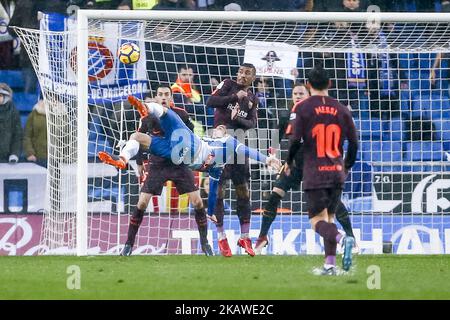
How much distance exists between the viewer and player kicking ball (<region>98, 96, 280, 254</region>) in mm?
13961

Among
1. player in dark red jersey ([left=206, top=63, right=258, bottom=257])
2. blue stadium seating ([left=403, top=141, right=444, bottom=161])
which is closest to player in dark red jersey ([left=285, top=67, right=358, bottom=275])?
player in dark red jersey ([left=206, top=63, right=258, bottom=257])

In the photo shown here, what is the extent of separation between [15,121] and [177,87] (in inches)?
115

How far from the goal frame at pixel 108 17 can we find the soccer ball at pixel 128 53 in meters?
0.60

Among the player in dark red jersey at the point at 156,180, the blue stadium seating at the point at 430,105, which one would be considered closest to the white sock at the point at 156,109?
the player in dark red jersey at the point at 156,180

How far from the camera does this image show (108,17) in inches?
579

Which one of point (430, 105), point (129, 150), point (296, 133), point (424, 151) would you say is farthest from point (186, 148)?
point (430, 105)

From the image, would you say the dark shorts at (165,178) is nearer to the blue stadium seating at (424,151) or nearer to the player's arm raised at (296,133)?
the player's arm raised at (296,133)

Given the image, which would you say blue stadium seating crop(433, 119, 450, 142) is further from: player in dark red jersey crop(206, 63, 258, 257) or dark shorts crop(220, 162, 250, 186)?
dark shorts crop(220, 162, 250, 186)

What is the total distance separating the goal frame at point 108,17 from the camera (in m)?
14.5

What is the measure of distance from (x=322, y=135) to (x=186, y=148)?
3.36 m

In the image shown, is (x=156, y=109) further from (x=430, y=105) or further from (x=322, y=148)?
(x=430, y=105)

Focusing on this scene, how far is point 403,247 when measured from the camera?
666 inches

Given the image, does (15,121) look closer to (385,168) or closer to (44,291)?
(385,168)

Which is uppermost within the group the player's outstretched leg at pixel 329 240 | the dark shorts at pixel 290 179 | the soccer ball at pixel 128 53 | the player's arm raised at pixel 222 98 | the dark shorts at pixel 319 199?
the soccer ball at pixel 128 53
